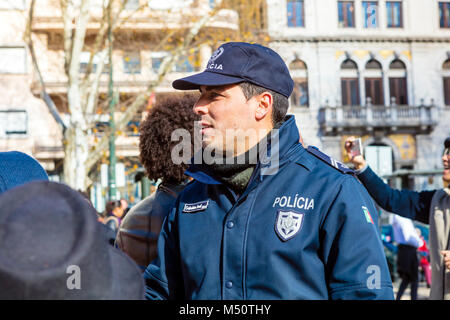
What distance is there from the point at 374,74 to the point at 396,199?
2966cm

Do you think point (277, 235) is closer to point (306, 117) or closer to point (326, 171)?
point (326, 171)

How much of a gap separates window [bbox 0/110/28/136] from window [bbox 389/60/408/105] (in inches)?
719

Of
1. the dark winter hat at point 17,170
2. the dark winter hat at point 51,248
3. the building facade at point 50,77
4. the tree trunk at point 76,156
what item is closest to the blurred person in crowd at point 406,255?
the dark winter hat at point 17,170

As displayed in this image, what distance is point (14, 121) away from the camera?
91.5 feet

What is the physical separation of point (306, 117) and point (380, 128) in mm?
4221

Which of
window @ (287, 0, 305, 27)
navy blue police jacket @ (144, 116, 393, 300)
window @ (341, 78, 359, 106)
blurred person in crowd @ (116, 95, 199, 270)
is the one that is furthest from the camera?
window @ (341, 78, 359, 106)

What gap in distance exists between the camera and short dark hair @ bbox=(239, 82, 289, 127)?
2.28 metres

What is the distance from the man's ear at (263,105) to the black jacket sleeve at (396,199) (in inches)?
93.3

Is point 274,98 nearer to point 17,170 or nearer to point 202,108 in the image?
point 202,108

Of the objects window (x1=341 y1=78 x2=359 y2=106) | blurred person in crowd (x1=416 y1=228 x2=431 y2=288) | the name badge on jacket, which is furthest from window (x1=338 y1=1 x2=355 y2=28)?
the name badge on jacket

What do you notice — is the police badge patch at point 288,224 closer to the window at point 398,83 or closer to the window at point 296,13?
the window at point 296,13

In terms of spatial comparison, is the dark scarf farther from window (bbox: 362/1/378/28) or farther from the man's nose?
window (bbox: 362/1/378/28)

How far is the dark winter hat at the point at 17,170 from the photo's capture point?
1987 millimetres
